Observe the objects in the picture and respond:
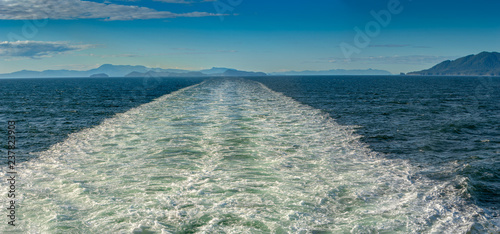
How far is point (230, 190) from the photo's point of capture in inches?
→ 431

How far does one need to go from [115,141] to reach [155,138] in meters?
2.18

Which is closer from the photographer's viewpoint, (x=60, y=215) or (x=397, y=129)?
(x=60, y=215)

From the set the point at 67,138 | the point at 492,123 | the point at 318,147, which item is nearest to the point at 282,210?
the point at 318,147

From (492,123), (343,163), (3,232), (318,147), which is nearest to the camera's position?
(3,232)

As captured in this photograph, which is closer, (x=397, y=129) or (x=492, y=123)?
(x=397, y=129)

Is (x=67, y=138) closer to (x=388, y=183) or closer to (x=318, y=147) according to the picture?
(x=318, y=147)

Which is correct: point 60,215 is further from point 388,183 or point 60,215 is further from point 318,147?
point 318,147

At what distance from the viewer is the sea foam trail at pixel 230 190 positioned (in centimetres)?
859

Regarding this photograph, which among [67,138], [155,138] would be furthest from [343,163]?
[67,138]

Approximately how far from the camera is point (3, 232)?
8008 mm

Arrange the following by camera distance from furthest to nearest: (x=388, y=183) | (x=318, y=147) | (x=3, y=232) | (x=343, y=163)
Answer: (x=318, y=147) → (x=343, y=163) → (x=388, y=183) → (x=3, y=232)

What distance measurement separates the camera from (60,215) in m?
8.95

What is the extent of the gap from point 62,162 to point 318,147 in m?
12.1

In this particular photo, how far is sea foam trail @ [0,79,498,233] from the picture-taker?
28.2 ft
